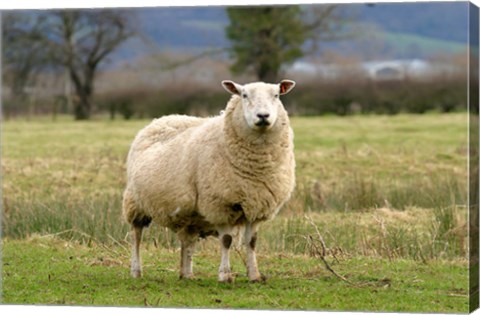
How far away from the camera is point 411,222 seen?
44.9 feet

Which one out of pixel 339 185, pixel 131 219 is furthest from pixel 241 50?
pixel 131 219

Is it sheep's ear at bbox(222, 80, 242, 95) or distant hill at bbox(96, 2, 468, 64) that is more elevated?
distant hill at bbox(96, 2, 468, 64)

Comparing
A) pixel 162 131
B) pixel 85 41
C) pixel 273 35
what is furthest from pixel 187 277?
pixel 273 35

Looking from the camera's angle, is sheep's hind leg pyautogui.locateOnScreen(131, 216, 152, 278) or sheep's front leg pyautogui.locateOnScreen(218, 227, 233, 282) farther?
sheep's hind leg pyautogui.locateOnScreen(131, 216, 152, 278)

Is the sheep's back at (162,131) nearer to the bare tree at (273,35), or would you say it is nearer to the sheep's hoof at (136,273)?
the sheep's hoof at (136,273)

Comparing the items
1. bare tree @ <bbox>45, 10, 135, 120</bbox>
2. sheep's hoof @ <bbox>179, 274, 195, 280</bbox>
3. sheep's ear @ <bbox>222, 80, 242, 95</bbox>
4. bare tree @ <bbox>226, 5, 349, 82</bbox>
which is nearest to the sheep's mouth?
sheep's ear @ <bbox>222, 80, 242, 95</bbox>

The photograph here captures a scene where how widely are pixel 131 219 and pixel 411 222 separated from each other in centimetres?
399

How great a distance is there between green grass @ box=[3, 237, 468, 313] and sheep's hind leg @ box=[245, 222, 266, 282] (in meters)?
0.10

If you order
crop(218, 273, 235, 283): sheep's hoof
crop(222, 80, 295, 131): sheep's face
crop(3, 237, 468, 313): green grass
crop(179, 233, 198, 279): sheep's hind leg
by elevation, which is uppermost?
crop(222, 80, 295, 131): sheep's face

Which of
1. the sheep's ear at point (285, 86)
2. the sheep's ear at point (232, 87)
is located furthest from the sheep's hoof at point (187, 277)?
the sheep's ear at point (285, 86)

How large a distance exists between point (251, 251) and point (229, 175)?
76 centimetres

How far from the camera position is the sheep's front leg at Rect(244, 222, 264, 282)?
10375 millimetres

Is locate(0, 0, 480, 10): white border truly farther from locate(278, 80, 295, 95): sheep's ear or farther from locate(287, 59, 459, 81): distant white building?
locate(287, 59, 459, 81): distant white building

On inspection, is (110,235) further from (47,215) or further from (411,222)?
(411,222)
